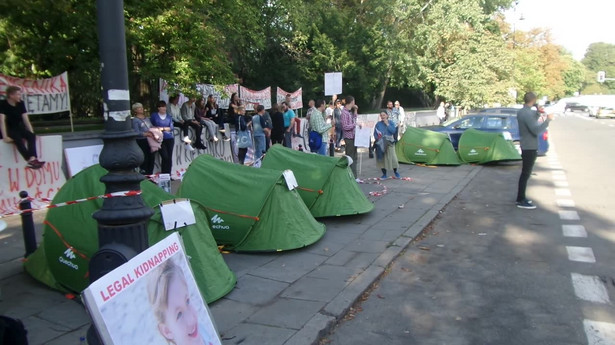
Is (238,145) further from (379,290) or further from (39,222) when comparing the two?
(379,290)

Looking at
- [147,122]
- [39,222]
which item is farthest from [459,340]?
[147,122]

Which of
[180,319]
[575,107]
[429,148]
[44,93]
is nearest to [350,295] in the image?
[180,319]

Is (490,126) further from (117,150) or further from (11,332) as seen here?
(11,332)

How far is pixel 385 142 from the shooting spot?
11648 mm

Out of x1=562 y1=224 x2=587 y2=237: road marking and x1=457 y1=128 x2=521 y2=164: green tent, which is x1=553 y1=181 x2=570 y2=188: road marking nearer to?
x1=457 y1=128 x2=521 y2=164: green tent

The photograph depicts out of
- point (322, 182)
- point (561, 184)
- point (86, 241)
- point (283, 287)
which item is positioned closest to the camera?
point (86, 241)

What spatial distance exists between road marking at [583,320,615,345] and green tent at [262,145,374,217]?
4.00 m

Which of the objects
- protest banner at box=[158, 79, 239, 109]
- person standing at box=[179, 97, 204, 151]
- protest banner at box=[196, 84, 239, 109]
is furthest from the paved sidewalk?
protest banner at box=[196, 84, 239, 109]

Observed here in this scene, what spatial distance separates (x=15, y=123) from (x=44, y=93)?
287cm

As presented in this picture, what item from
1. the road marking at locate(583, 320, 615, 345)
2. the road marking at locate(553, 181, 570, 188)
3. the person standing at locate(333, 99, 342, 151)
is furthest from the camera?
the person standing at locate(333, 99, 342, 151)

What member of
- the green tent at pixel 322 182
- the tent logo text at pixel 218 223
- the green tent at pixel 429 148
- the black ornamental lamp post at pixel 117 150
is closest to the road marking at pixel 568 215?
the green tent at pixel 322 182

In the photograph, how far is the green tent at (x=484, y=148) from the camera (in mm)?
14383

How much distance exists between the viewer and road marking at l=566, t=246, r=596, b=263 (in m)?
5.96

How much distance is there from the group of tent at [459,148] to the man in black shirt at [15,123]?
1035 centimetres
